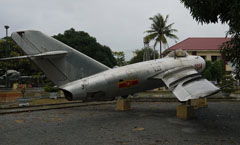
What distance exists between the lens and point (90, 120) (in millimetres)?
11469

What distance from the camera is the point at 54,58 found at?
12.2 metres

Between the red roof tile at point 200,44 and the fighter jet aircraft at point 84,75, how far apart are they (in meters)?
41.2

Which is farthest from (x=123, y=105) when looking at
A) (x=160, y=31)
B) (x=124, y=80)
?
(x=160, y=31)

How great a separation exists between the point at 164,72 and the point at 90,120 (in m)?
6.57

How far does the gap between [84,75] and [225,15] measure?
8743mm

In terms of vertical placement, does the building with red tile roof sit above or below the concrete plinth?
above

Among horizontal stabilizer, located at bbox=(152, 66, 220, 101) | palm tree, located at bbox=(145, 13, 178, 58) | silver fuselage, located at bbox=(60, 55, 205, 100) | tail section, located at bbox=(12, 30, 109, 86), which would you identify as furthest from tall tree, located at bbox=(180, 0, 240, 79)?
palm tree, located at bbox=(145, 13, 178, 58)

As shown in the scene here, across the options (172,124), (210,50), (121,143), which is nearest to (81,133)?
(121,143)

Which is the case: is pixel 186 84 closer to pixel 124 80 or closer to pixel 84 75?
pixel 124 80

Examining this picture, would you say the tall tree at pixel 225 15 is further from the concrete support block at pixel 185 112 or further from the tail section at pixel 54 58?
the tail section at pixel 54 58

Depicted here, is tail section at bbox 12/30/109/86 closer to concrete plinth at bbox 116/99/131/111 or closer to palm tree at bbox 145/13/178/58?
concrete plinth at bbox 116/99/131/111

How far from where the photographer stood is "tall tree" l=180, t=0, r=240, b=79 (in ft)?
27.5

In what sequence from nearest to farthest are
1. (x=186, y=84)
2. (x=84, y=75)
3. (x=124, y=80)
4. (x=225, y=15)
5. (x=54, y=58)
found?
1. (x=225, y=15)
2. (x=186, y=84)
3. (x=54, y=58)
4. (x=84, y=75)
5. (x=124, y=80)

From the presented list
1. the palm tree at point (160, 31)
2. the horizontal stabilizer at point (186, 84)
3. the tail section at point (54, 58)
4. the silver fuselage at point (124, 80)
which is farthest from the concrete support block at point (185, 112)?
the palm tree at point (160, 31)
